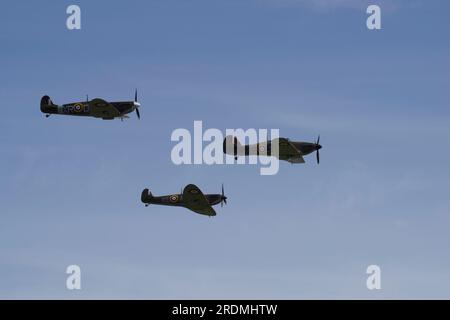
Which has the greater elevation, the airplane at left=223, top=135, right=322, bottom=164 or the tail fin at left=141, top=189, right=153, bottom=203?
the airplane at left=223, top=135, right=322, bottom=164

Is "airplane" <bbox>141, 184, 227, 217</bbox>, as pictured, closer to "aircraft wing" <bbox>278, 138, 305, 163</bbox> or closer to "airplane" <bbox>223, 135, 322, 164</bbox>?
"airplane" <bbox>223, 135, 322, 164</bbox>

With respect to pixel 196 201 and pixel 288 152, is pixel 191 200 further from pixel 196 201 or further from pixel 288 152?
pixel 288 152

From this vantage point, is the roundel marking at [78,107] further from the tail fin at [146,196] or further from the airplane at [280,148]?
the airplane at [280,148]

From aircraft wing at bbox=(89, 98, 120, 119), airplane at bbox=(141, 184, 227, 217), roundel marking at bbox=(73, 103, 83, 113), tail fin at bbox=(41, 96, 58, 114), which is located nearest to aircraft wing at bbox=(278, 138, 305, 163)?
airplane at bbox=(141, 184, 227, 217)

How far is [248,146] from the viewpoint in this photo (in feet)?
272

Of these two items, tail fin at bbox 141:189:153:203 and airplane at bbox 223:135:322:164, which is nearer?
airplane at bbox 223:135:322:164

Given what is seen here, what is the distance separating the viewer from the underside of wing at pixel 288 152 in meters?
80.2

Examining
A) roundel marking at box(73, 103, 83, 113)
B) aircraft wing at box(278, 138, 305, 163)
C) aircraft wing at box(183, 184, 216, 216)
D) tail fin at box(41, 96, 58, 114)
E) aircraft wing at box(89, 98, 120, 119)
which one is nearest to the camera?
aircraft wing at box(183, 184, 216, 216)

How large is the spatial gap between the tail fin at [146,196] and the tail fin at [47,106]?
1385cm

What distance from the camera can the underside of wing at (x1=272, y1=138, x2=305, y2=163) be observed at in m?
80.2

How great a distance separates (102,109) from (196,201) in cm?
1465

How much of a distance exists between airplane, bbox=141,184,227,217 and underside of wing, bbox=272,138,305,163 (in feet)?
27.1
